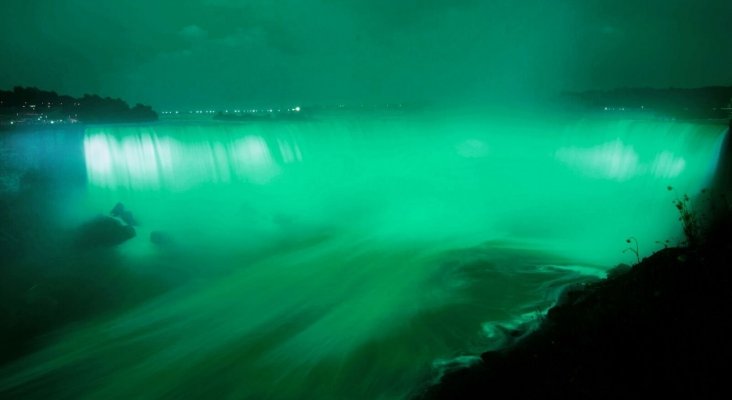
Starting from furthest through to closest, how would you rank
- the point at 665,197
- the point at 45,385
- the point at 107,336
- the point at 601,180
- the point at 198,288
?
the point at 601,180 < the point at 665,197 < the point at 198,288 < the point at 107,336 < the point at 45,385

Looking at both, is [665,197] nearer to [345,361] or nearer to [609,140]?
[609,140]

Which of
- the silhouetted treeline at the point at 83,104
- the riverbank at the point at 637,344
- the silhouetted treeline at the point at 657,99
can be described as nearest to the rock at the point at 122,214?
the riverbank at the point at 637,344

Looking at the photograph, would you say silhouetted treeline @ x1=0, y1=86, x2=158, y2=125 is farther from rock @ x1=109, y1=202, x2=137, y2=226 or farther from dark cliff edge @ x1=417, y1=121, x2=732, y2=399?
dark cliff edge @ x1=417, y1=121, x2=732, y2=399

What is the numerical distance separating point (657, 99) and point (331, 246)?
47188 mm

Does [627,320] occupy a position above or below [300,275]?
above

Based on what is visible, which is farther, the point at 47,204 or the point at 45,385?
the point at 47,204

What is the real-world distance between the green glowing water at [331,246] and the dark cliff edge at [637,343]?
2506 mm

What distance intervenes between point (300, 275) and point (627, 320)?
10971 millimetres

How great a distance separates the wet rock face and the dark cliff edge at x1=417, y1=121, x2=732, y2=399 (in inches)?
614

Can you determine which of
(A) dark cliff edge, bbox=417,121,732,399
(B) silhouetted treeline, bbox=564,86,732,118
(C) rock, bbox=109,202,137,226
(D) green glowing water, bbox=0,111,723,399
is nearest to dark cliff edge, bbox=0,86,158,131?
(D) green glowing water, bbox=0,111,723,399

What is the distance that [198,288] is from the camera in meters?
13.3

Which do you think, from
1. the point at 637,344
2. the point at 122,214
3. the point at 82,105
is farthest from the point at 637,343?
the point at 82,105

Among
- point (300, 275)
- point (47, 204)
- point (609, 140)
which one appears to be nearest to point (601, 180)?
point (609, 140)

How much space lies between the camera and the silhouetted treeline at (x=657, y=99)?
31.5 meters
